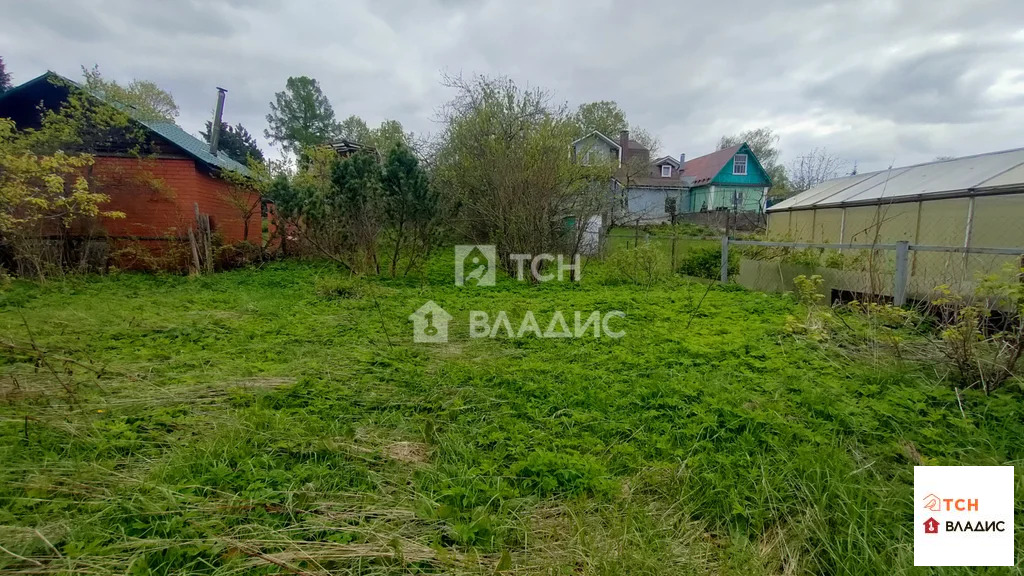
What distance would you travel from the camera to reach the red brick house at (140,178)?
8727 millimetres

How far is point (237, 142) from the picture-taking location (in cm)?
3316

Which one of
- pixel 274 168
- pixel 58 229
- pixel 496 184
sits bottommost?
pixel 58 229

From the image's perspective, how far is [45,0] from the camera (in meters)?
6.69

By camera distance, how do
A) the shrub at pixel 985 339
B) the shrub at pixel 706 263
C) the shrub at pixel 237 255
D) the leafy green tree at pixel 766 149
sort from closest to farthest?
the shrub at pixel 985 339 → the shrub at pixel 706 263 → the shrub at pixel 237 255 → the leafy green tree at pixel 766 149

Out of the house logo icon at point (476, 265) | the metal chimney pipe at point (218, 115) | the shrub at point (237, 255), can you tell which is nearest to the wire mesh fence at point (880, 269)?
the house logo icon at point (476, 265)

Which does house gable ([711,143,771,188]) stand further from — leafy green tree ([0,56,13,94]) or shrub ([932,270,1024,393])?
leafy green tree ([0,56,13,94])

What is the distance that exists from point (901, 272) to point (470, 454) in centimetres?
591

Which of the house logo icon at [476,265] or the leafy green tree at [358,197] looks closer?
the leafy green tree at [358,197]

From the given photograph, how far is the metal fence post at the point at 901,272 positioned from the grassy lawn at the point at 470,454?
2144 millimetres

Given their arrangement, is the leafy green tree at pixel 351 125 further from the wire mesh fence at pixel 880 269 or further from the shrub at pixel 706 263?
the wire mesh fence at pixel 880 269

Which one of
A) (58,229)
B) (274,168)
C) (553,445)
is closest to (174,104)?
(274,168)

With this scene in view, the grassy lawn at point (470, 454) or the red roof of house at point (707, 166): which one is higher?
the red roof of house at point (707, 166)

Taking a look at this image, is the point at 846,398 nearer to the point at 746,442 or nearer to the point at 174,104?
the point at 746,442

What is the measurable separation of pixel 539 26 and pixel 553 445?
28.7 feet
